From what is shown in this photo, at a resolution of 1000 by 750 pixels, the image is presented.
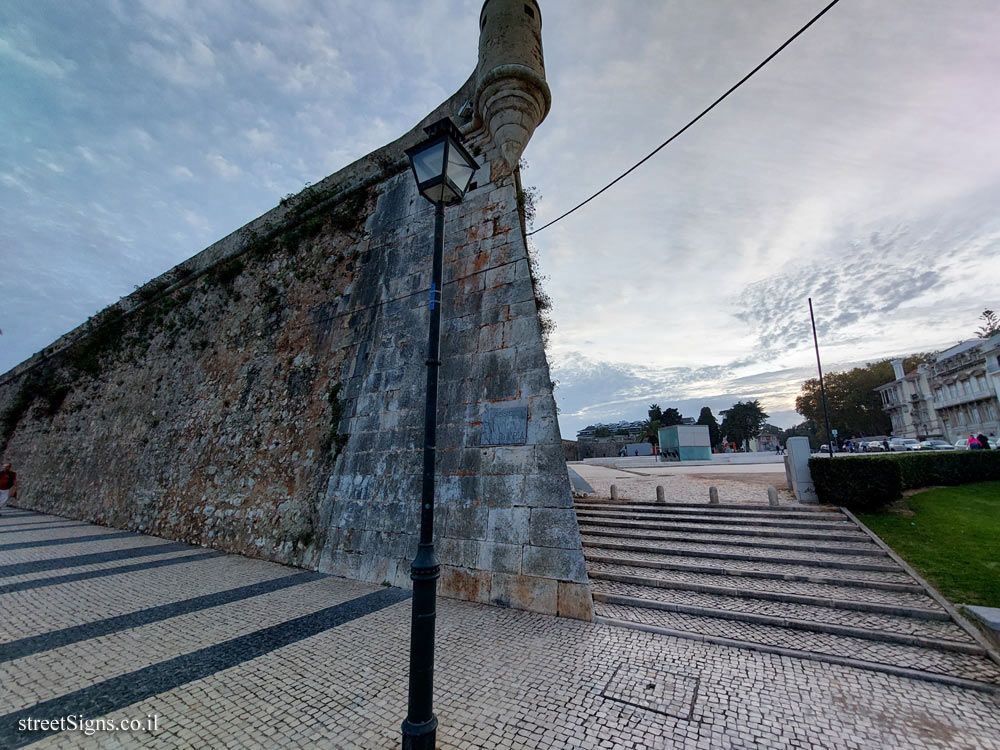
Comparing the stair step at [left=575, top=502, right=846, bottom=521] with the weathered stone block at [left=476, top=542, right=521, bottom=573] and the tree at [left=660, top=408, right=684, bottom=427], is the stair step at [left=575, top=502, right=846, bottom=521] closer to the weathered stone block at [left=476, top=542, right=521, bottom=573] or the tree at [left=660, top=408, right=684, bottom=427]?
the weathered stone block at [left=476, top=542, right=521, bottom=573]

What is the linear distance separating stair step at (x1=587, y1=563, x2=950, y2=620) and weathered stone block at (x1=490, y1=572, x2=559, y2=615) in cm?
138

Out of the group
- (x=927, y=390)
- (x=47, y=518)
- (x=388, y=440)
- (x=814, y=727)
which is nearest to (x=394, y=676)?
(x=814, y=727)

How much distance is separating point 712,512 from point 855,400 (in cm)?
5508

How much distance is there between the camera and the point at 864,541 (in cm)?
615

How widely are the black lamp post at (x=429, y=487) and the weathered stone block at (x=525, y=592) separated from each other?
2295 millimetres

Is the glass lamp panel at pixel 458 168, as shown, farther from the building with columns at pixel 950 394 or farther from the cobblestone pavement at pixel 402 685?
the building with columns at pixel 950 394

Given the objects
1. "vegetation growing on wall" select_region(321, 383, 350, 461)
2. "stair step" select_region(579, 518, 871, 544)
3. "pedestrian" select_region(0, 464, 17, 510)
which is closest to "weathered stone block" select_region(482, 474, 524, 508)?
"vegetation growing on wall" select_region(321, 383, 350, 461)

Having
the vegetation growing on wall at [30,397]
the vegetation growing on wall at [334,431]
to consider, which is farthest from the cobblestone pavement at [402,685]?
the vegetation growing on wall at [30,397]

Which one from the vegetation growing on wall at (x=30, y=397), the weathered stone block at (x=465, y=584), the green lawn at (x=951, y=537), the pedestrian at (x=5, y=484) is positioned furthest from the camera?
the vegetation growing on wall at (x=30, y=397)

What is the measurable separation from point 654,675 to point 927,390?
63717 mm

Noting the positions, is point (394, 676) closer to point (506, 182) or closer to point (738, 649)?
point (738, 649)

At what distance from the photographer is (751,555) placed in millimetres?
5766

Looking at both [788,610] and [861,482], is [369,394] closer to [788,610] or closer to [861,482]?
[788,610]

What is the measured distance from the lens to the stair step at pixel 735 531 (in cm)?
627
